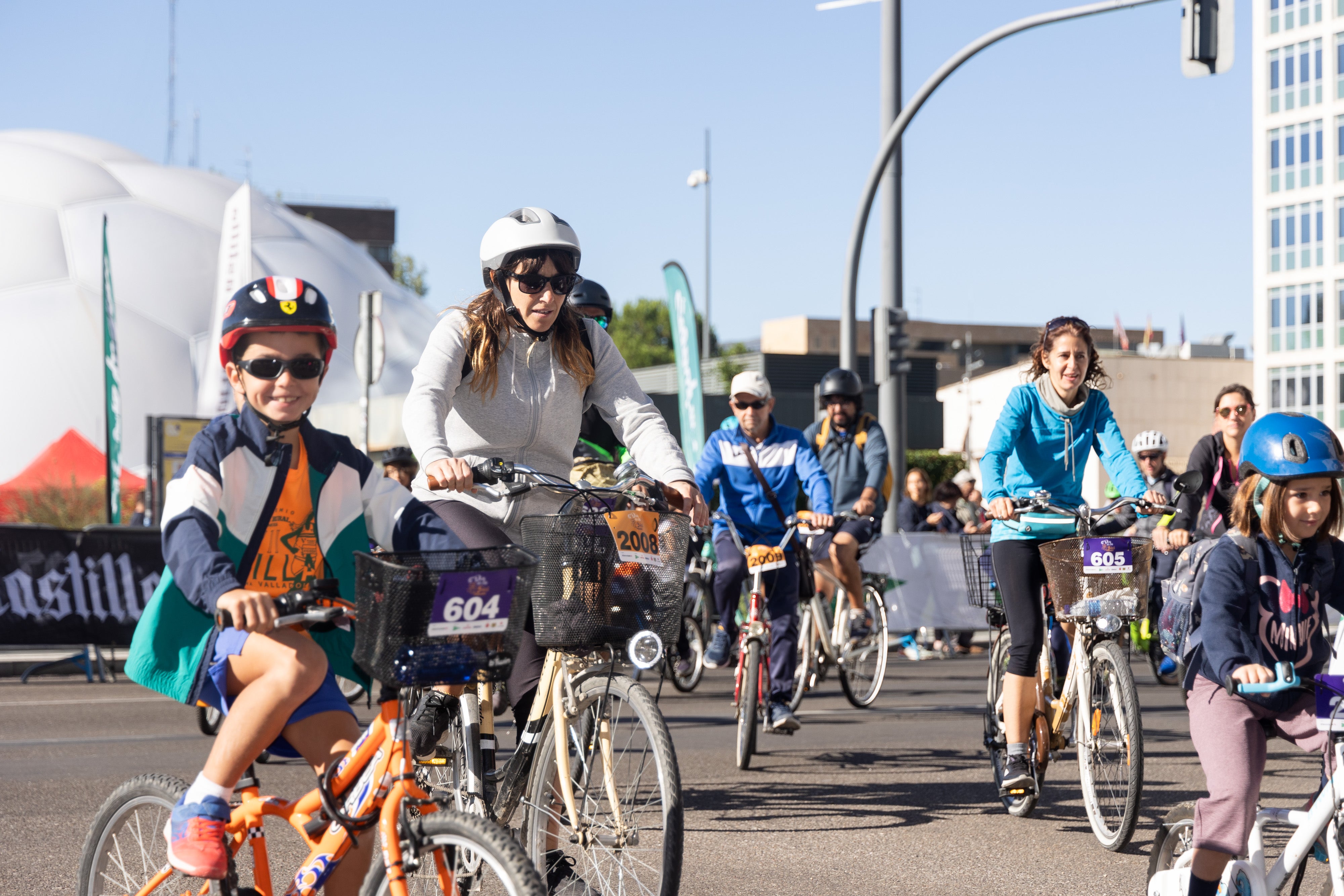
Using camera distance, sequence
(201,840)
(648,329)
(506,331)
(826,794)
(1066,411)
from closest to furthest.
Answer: (201,840)
(506,331)
(1066,411)
(826,794)
(648,329)

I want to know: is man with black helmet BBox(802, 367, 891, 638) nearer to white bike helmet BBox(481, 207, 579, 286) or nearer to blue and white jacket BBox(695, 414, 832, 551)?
blue and white jacket BBox(695, 414, 832, 551)

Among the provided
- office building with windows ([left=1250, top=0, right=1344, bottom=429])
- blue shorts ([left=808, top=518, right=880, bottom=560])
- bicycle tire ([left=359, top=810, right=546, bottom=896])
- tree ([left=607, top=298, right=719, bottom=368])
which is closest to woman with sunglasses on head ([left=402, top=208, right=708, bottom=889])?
bicycle tire ([left=359, top=810, right=546, bottom=896])

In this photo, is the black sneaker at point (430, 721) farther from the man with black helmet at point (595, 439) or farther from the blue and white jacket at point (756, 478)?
the blue and white jacket at point (756, 478)

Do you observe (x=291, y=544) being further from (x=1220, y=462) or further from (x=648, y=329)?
(x=648, y=329)

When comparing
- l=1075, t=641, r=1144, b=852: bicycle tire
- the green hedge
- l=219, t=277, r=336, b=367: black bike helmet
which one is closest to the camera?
l=219, t=277, r=336, b=367: black bike helmet

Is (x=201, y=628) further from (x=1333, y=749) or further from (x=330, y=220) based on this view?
(x=330, y=220)

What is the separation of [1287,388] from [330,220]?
212 ft

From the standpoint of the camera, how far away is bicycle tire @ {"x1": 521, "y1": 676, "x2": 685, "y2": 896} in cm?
388

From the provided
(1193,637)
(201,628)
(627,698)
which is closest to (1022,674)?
(1193,637)

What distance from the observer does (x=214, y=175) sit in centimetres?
6938

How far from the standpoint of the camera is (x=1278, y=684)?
357cm

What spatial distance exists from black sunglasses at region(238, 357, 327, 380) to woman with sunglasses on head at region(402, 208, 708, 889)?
0.77 metres

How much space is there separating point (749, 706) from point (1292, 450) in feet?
14.1

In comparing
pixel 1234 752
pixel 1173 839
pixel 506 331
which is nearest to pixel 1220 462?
pixel 1173 839
